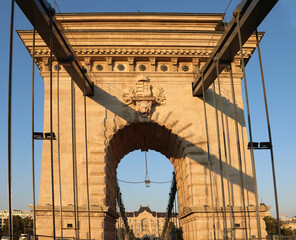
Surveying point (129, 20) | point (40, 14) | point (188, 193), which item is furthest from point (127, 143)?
point (40, 14)

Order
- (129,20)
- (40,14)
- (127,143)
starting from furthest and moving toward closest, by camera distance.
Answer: (127,143) < (129,20) < (40,14)

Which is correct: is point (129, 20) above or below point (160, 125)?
above

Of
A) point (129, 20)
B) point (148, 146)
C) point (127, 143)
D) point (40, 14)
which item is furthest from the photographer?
point (148, 146)

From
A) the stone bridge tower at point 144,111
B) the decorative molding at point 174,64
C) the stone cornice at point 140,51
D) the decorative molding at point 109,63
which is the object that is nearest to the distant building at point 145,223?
the stone bridge tower at point 144,111

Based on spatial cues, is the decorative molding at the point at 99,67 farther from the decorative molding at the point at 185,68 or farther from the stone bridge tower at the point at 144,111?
the decorative molding at the point at 185,68

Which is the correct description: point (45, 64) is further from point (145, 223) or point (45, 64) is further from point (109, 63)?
point (145, 223)

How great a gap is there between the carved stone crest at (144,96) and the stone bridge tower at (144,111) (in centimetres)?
5

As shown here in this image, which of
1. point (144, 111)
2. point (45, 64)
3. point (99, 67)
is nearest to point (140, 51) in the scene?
point (99, 67)

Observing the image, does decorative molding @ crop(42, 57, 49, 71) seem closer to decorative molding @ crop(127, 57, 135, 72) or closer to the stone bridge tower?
the stone bridge tower

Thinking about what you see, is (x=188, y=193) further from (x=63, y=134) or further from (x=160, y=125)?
(x=63, y=134)

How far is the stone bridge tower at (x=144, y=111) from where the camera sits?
17.4 m

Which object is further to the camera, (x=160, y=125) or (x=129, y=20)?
(x=129, y=20)

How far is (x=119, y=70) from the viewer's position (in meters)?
19.5

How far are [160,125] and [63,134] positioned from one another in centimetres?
485
